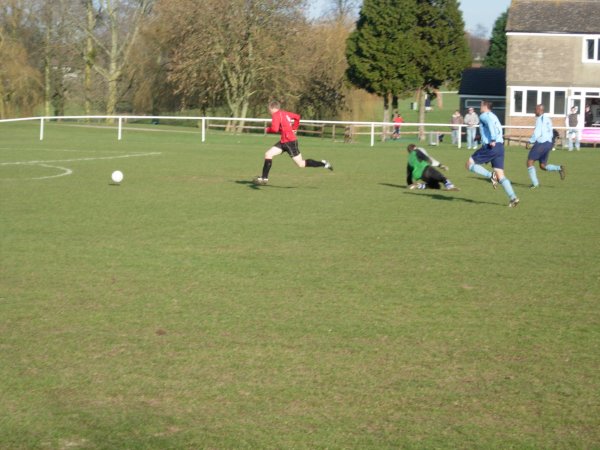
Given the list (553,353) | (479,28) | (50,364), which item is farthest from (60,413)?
(479,28)

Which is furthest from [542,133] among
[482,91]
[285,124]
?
[482,91]

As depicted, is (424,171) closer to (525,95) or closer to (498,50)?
(525,95)

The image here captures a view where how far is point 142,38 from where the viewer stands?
6744cm

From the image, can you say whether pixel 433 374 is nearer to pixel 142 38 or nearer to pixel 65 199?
pixel 65 199

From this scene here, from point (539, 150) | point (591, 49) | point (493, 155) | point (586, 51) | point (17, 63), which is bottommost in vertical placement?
point (493, 155)

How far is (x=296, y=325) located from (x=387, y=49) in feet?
166

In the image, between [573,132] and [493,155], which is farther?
[573,132]

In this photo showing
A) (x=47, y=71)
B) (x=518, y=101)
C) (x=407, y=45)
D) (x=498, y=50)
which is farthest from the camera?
(x=498, y=50)

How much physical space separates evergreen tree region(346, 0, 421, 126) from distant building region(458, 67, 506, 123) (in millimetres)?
15585

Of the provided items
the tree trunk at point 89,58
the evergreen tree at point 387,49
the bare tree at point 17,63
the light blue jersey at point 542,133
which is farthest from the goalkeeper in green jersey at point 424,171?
the tree trunk at point 89,58

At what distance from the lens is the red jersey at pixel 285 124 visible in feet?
62.1

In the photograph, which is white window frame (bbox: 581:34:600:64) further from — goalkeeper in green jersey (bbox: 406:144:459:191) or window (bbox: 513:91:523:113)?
goalkeeper in green jersey (bbox: 406:144:459:191)

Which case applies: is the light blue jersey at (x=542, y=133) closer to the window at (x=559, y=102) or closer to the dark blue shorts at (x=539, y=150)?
the dark blue shorts at (x=539, y=150)

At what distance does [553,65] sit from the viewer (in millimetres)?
54125
